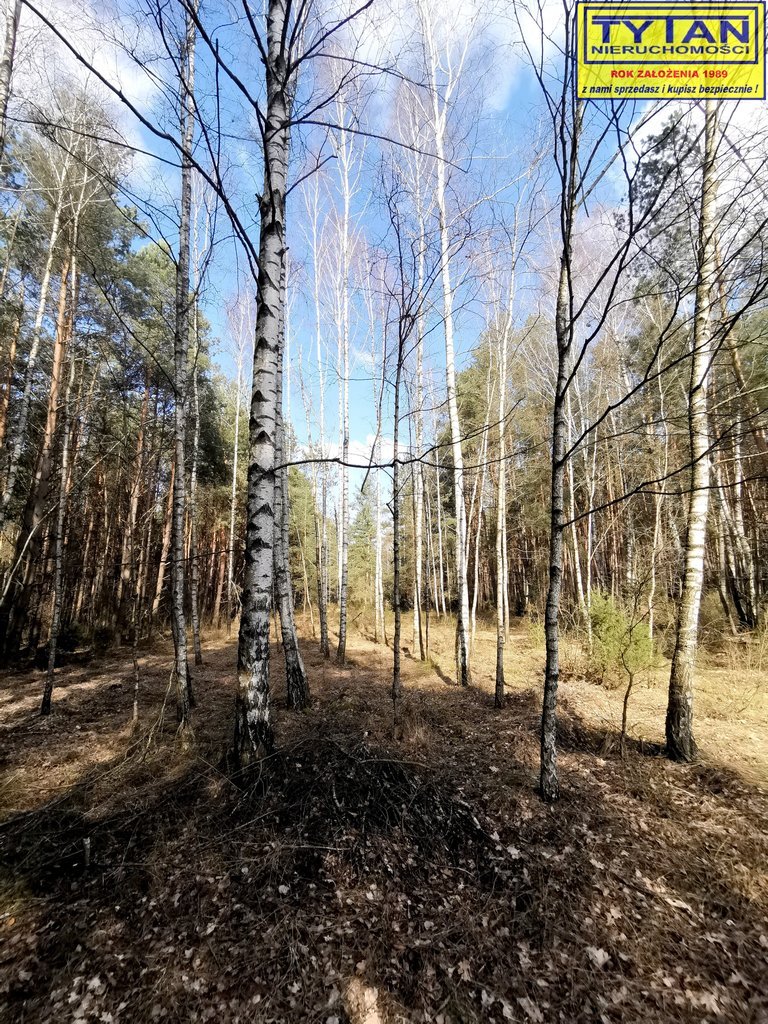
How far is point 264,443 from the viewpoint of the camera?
3471 millimetres

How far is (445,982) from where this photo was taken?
1.96m

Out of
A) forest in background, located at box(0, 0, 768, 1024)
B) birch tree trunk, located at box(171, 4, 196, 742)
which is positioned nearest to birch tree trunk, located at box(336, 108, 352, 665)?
forest in background, located at box(0, 0, 768, 1024)

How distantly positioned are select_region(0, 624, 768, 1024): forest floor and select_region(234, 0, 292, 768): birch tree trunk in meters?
0.45

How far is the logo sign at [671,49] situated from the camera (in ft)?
9.77

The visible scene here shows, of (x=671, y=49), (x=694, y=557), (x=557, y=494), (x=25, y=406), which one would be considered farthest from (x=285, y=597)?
(x=25, y=406)

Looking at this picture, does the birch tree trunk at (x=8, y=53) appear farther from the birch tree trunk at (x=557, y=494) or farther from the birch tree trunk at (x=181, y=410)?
the birch tree trunk at (x=557, y=494)

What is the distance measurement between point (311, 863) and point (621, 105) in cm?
561

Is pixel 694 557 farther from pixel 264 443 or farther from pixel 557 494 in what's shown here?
pixel 264 443

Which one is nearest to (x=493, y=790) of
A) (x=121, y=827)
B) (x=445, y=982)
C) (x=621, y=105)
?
(x=445, y=982)

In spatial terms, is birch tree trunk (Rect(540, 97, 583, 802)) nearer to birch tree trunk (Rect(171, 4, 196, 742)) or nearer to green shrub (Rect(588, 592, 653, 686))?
birch tree trunk (Rect(171, 4, 196, 742))

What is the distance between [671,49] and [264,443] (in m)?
5.43

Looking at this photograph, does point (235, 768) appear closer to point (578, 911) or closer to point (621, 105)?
point (578, 911)

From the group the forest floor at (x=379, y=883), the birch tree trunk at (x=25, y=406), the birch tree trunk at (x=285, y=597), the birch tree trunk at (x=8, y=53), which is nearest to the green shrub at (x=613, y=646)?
the forest floor at (x=379, y=883)

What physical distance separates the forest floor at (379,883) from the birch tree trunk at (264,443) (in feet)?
1.48
